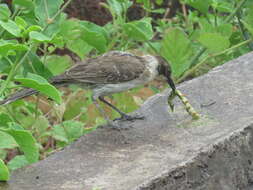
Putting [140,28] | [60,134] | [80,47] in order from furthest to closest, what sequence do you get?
[80,47]
[60,134]
[140,28]

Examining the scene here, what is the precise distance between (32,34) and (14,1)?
27.5 inches

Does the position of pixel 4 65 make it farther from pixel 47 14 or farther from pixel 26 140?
pixel 26 140

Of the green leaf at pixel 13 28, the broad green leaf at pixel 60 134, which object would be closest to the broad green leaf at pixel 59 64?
the broad green leaf at pixel 60 134

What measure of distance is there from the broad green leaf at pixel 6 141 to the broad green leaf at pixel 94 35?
159 centimetres

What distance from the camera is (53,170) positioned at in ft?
13.4

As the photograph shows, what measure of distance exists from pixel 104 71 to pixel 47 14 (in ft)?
2.79

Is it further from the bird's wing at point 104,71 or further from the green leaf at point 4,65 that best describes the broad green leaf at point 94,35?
the green leaf at point 4,65

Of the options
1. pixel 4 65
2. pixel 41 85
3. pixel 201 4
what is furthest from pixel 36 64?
pixel 201 4

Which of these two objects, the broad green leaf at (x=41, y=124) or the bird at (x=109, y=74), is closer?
the bird at (x=109, y=74)

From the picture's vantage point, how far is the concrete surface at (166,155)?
3900 mm

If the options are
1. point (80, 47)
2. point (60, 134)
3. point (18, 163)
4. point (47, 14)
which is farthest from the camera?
point (80, 47)

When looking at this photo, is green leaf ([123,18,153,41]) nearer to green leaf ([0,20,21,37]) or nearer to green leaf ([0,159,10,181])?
green leaf ([0,20,21,37])

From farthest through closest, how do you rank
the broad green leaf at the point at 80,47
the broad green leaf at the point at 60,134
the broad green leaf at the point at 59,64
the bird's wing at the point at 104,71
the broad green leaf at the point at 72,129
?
1. the broad green leaf at the point at 80,47
2. the broad green leaf at the point at 59,64
3. the broad green leaf at the point at 72,129
4. the broad green leaf at the point at 60,134
5. the bird's wing at the point at 104,71

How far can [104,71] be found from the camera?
503cm
